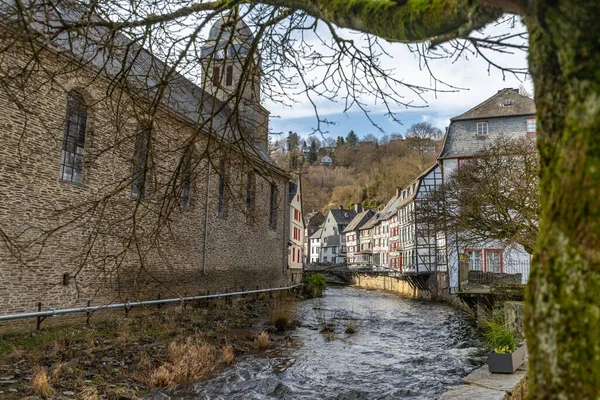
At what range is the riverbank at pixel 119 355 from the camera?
7348 millimetres

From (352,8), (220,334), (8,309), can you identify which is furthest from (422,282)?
(352,8)

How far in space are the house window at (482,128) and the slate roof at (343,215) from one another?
4759 centimetres

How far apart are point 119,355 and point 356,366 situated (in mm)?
5417

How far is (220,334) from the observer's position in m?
13.8

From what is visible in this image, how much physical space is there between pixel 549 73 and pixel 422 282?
110 feet

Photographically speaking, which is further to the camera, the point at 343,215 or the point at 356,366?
the point at 343,215

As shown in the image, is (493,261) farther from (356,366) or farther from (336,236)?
(336,236)

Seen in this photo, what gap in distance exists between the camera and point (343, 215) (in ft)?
250

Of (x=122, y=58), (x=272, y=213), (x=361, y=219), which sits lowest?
(x=272, y=213)

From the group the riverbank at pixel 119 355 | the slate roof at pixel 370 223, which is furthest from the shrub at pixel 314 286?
the slate roof at pixel 370 223

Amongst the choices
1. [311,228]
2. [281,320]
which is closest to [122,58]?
[281,320]

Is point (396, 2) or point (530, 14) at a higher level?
point (396, 2)

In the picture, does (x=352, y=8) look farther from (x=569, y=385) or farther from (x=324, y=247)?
(x=324, y=247)

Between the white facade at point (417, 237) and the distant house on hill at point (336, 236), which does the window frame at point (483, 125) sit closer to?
the white facade at point (417, 237)
